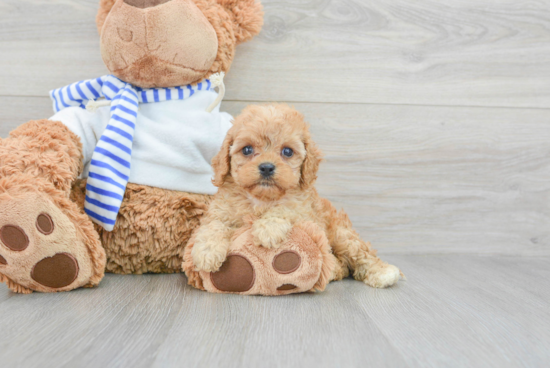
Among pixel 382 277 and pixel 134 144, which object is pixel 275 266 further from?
pixel 134 144

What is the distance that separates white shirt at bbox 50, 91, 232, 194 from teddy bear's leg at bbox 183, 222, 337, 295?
0.27 meters

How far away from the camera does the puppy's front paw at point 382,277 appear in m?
1.14

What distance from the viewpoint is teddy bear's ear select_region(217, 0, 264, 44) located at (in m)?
1.22

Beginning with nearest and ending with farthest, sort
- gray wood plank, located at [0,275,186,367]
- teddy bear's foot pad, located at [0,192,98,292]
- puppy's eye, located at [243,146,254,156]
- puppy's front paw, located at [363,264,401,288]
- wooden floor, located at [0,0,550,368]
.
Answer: gray wood plank, located at [0,275,186,367] < teddy bear's foot pad, located at [0,192,98,292] < puppy's eye, located at [243,146,254,156] < puppy's front paw, located at [363,264,401,288] < wooden floor, located at [0,0,550,368]

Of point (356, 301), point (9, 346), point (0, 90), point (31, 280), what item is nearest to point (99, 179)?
point (31, 280)

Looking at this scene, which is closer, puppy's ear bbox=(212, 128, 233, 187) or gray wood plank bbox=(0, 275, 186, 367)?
gray wood plank bbox=(0, 275, 186, 367)

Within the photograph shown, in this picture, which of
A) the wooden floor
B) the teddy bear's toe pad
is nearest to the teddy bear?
the teddy bear's toe pad

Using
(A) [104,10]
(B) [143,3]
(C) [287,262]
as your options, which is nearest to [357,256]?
(C) [287,262]

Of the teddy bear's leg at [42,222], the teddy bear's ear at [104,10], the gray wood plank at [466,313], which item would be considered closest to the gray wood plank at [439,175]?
the gray wood plank at [466,313]

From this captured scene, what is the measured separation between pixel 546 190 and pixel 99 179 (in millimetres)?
1491

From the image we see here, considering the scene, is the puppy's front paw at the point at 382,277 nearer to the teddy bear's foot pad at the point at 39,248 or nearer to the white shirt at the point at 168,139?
the white shirt at the point at 168,139

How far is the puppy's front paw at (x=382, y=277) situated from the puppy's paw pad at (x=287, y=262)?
27 cm

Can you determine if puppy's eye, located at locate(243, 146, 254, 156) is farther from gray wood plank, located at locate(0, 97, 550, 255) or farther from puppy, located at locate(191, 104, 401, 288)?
gray wood plank, located at locate(0, 97, 550, 255)

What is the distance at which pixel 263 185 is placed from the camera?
0.98 m
